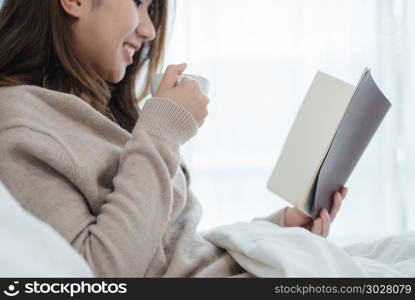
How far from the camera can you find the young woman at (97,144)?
71cm

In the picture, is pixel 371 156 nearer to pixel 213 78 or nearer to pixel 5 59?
pixel 213 78

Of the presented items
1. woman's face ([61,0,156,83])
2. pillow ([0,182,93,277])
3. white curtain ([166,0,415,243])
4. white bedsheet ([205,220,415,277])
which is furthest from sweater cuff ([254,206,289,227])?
white curtain ([166,0,415,243])

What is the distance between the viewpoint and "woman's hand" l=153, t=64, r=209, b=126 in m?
0.84

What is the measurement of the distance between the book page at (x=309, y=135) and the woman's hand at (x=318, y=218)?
50 mm

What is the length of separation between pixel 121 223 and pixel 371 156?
7.37ft

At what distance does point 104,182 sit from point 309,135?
418mm

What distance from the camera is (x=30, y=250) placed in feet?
1.45

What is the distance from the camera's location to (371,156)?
2.74 metres

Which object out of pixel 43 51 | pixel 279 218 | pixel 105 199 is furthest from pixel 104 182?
pixel 279 218

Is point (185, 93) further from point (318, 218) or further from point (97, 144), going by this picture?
point (318, 218)

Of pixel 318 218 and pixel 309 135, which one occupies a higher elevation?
pixel 309 135

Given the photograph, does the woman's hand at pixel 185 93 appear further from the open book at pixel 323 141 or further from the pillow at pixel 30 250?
the pillow at pixel 30 250

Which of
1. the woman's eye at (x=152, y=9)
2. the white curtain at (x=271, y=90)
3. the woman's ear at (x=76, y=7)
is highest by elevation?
the woman's eye at (x=152, y=9)

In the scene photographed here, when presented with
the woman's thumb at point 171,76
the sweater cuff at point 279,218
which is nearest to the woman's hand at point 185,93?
the woman's thumb at point 171,76
